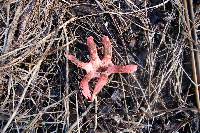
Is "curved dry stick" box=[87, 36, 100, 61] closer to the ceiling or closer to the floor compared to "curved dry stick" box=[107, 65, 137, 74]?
closer to the ceiling

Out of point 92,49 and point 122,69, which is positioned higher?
point 92,49

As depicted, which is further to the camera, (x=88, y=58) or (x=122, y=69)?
(x=88, y=58)

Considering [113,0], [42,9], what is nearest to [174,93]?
[113,0]

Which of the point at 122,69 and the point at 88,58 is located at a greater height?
the point at 88,58

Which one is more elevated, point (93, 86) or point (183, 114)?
point (93, 86)

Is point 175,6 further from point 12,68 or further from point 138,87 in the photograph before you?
point 12,68

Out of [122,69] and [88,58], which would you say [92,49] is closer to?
[88,58]

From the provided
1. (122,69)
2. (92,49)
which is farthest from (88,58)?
(122,69)

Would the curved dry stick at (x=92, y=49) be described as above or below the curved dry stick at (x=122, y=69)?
above
